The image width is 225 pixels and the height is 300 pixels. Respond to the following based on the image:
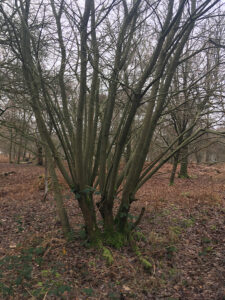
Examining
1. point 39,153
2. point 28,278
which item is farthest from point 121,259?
point 39,153

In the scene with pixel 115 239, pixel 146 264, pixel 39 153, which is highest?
pixel 39 153

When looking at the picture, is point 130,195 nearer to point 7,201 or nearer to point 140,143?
point 140,143

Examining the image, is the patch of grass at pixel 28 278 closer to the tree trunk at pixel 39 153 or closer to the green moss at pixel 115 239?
the green moss at pixel 115 239

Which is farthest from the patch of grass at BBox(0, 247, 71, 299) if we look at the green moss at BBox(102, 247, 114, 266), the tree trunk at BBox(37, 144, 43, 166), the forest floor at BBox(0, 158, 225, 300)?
the tree trunk at BBox(37, 144, 43, 166)

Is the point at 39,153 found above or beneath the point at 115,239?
above

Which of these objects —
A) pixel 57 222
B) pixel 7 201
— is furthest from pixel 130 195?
pixel 7 201

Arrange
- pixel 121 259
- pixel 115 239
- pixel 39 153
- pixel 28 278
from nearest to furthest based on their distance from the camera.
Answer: pixel 28 278 < pixel 121 259 < pixel 115 239 < pixel 39 153

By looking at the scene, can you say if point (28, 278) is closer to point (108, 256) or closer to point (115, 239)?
point (108, 256)

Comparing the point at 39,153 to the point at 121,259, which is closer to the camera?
the point at 121,259

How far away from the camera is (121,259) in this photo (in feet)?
13.5

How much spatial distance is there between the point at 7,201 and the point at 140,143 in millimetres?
5603

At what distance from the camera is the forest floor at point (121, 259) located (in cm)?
335

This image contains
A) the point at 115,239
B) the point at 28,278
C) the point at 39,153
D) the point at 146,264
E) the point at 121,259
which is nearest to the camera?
the point at 28,278

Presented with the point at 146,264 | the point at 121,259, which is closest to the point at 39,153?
the point at 121,259
